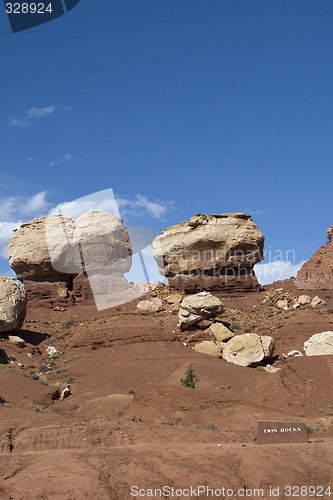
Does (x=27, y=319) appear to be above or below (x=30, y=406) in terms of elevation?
below

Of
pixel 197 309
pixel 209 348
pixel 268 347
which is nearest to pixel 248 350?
pixel 268 347

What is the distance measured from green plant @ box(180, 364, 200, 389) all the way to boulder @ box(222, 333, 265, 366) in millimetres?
2810

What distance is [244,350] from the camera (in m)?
25.1

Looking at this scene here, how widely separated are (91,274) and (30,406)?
19.7m

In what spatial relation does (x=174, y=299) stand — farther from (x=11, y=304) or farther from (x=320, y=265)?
(x=320, y=265)

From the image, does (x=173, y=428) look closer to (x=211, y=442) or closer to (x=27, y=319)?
(x=211, y=442)

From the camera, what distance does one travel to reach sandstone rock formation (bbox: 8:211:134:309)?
38812 millimetres

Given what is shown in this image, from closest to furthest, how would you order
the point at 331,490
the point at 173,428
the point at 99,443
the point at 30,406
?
the point at 331,490 < the point at 99,443 < the point at 173,428 < the point at 30,406

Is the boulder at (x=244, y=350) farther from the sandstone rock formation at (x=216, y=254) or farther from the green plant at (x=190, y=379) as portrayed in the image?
the sandstone rock formation at (x=216, y=254)

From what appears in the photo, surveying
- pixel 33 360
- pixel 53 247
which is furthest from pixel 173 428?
pixel 53 247

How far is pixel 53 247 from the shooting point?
128ft

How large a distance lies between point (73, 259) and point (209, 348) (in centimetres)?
1627

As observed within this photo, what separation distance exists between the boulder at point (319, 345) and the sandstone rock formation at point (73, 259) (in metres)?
16.7

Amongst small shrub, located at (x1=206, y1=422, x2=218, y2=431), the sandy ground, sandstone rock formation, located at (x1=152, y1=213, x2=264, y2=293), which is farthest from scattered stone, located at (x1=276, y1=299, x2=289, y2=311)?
small shrub, located at (x1=206, y1=422, x2=218, y2=431)
